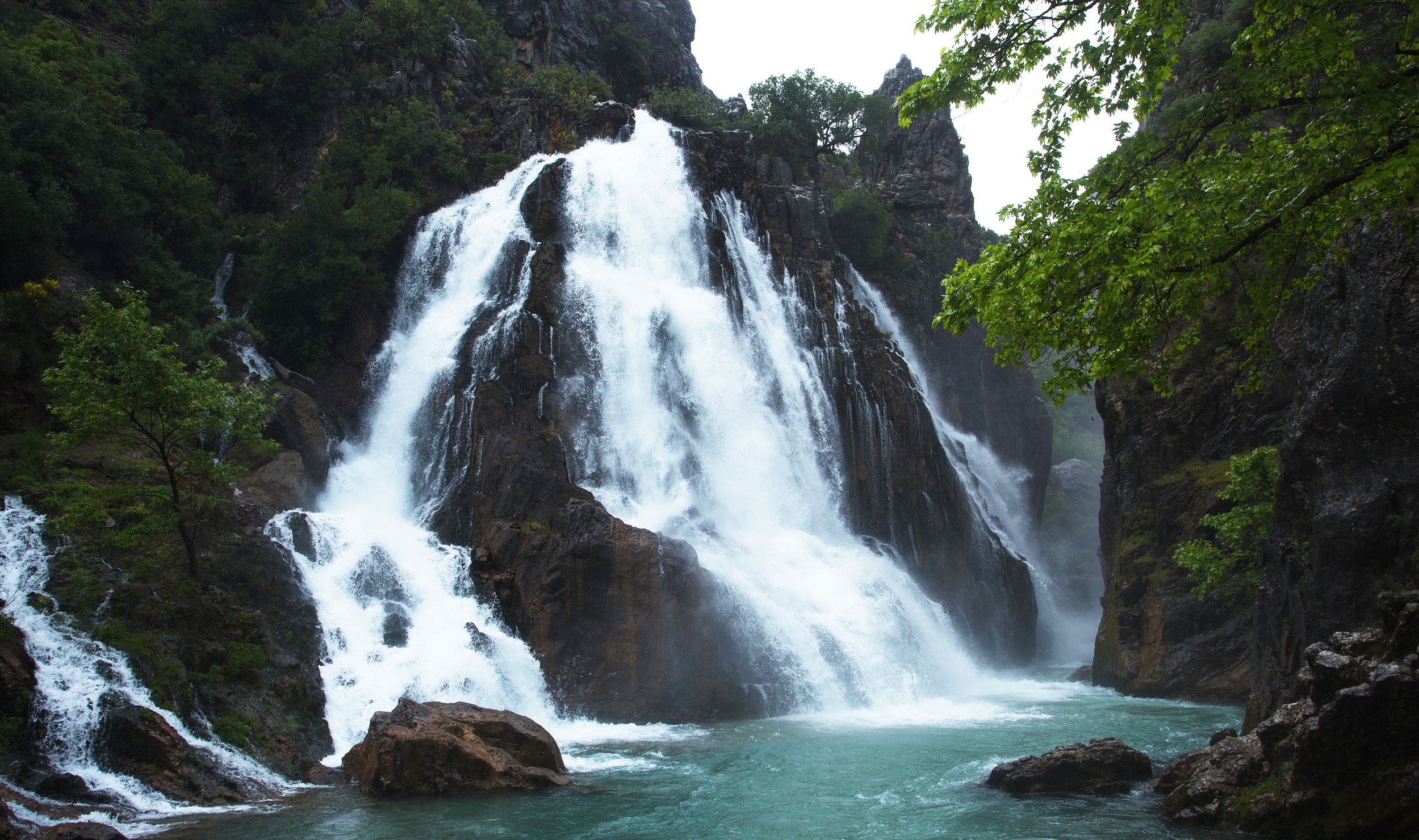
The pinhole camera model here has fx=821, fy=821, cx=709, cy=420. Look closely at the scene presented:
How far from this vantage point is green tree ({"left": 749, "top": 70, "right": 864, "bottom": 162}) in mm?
46625

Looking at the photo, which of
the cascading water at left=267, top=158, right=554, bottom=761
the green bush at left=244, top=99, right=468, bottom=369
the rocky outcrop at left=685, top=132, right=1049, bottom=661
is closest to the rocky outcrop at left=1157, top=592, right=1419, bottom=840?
the cascading water at left=267, top=158, right=554, bottom=761

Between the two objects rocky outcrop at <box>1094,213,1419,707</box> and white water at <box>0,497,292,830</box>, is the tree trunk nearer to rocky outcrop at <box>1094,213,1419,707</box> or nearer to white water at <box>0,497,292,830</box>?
white water at <box>0,497,292,830</box>

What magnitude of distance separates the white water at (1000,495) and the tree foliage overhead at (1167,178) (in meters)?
30.0

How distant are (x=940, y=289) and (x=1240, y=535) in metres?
31.9

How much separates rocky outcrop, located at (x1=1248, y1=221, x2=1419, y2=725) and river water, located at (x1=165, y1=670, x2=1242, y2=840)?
3.57 m

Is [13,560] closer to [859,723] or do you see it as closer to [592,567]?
[592,567]

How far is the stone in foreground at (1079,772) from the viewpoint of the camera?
38.7 feet

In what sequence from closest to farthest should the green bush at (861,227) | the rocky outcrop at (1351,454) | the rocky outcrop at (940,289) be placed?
the rocky outcrop at (1351,454) < the green bush at (861,227) < the rocky outcrop at (940,289)

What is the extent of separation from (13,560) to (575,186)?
24.0 meters

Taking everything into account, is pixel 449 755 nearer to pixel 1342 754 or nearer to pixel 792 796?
pixel 792 796

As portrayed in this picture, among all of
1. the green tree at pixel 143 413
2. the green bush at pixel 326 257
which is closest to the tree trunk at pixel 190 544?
the green tree at pixel 143 413

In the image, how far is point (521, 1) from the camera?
4784 cm

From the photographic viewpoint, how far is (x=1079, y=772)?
11.9 m

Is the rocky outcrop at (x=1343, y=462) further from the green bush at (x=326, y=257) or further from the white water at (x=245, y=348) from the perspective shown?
the green bush at (x=326, y=257)
